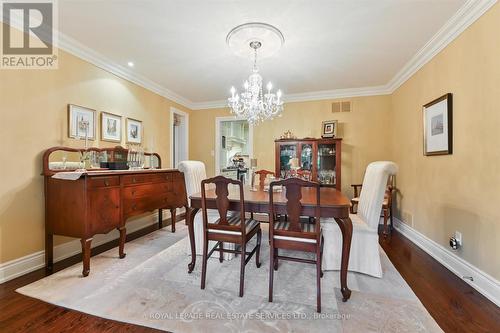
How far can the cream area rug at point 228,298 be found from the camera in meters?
1.54

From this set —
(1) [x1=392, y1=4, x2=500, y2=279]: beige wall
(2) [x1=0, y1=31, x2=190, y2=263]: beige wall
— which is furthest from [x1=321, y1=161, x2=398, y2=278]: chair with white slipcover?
(2) [x1=0, y1=31, x2=190, y2=263]: beige wall

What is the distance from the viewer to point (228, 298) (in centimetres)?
183

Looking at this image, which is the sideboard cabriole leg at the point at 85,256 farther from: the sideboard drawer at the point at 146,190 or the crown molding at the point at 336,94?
the crown molding at the point at 336,94

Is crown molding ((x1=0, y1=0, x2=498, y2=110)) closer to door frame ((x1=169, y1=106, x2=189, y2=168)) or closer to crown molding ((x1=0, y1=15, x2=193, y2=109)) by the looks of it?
crown molding ((x1=0, y1=15, x2=193, y2=109))

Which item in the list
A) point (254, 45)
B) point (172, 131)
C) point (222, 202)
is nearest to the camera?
point (222, 202)

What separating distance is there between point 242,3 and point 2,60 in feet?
7.49

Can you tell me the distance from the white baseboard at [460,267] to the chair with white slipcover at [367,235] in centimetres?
76

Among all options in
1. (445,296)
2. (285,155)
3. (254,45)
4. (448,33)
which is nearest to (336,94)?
(285,155)

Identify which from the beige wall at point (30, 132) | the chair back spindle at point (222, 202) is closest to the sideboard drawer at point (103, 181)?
the beige wall at point (30, 132)

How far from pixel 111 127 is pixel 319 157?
3.45 m

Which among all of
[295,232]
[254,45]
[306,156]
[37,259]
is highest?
[254,45]

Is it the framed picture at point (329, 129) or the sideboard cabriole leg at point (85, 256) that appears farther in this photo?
the framed picture at point (329, 129)

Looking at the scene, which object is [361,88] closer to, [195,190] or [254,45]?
[254,45]

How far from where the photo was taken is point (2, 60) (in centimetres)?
211
